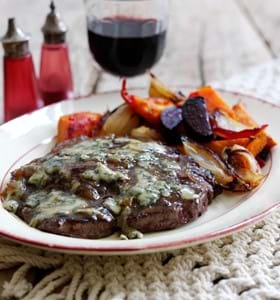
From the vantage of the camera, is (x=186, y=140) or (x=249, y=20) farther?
(x=249, y=20)

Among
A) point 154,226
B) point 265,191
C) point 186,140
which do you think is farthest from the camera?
point 186,140

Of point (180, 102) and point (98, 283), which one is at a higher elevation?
point (180, 102)

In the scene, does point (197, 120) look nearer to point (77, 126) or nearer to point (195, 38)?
→ point (77, 126)

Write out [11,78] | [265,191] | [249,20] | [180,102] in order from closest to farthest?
[265,191] → [180,102] → [11,78] → [249,20]

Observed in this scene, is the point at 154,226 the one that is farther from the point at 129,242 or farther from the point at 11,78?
the point at 11,78

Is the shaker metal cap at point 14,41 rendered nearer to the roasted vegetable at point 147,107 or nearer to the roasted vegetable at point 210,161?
the roasted vegetable at point 147,107

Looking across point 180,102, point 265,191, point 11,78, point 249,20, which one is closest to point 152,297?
point 265,191
